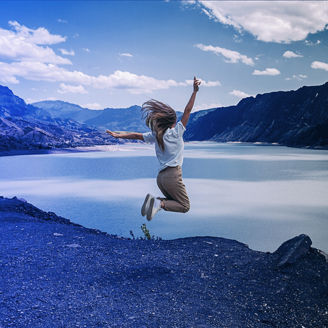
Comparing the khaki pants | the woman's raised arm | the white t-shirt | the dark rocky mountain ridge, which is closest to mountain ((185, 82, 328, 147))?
the dark rocky mountain ridge

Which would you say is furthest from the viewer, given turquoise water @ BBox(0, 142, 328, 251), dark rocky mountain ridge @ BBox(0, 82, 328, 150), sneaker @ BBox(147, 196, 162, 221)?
dark rocky mountain ridge @ BBox(0, 82, 328, 150)

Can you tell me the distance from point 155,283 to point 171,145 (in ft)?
10.7

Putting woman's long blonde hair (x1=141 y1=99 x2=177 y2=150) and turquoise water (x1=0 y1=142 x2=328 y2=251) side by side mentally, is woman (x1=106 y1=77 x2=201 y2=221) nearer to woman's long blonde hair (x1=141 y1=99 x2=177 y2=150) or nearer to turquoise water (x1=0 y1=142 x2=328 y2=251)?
woman's long blonde hair (x1=141 y1=99 x2=177 y2=150)

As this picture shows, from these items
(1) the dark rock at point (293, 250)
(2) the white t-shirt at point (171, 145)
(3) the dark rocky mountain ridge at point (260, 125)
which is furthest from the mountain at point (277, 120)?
(2) the white t-shirt at point (171, 145)

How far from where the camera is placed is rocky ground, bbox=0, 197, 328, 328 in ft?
18.0

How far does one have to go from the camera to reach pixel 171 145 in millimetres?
4320

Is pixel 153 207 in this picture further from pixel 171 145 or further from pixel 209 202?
pixel 209 202

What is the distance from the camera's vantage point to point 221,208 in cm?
2647

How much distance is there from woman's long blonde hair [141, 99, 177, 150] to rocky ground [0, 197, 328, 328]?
264cm

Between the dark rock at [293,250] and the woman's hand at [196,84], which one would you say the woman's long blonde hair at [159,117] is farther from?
the dark rock at [293,250]

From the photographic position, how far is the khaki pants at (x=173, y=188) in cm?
452

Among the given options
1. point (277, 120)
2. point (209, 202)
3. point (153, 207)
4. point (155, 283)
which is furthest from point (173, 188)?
point (277, 120)

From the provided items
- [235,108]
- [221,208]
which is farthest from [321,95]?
[221,208]

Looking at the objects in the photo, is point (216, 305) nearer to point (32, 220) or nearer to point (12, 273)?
point (12, 273)
